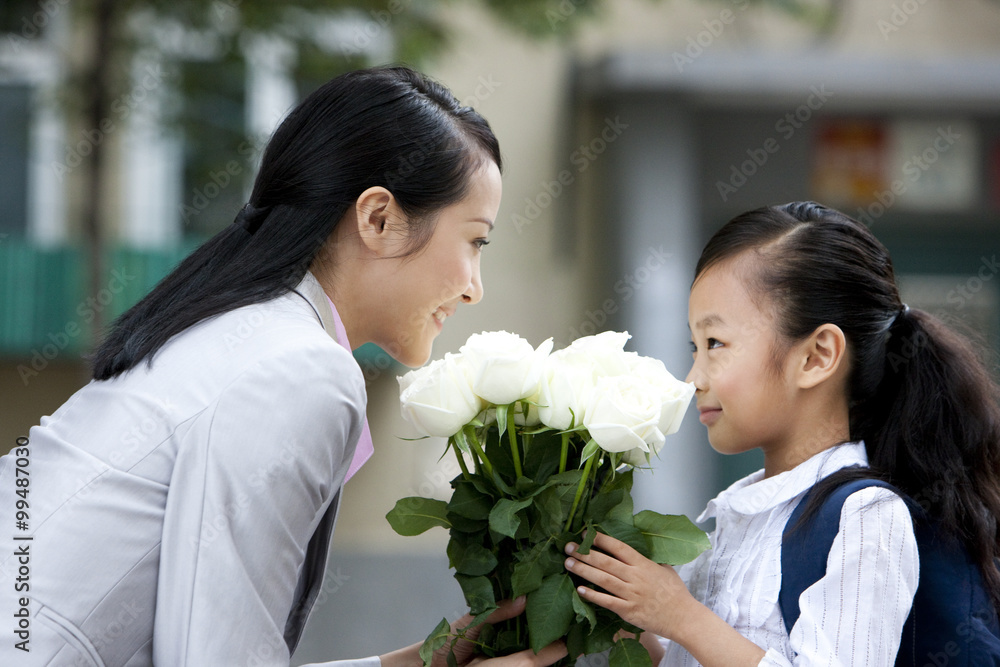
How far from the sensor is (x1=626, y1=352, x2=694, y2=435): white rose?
1528mm

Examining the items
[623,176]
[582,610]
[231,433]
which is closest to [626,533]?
[582,610]

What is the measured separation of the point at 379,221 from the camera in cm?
172

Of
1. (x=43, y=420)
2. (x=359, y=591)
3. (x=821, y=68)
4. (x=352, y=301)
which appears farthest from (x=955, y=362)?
(x=821, y=68)

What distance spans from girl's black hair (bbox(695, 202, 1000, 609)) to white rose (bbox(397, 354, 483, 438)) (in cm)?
64

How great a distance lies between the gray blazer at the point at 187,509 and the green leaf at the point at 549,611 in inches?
14.4

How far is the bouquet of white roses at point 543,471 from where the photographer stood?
1522mm

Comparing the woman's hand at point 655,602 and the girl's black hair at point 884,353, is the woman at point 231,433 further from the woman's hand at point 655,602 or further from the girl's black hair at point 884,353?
the girl's black hair at point 884,353

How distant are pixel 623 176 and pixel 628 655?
5752 millimetres

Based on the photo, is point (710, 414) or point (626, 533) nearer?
point (626, 533)

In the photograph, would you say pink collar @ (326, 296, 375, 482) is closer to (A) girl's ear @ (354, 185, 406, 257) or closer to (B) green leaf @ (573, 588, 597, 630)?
(A) girl's ear @ (354, 185, 406, 257)

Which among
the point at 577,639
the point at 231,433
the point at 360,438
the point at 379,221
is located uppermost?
the point at 379,221

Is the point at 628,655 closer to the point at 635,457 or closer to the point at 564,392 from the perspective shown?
the point at 635,457

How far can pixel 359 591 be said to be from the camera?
6145 mm

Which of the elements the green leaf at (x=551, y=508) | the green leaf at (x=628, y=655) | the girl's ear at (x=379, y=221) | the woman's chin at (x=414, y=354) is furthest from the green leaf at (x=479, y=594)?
the girl's ear at (x=379, y=221)
